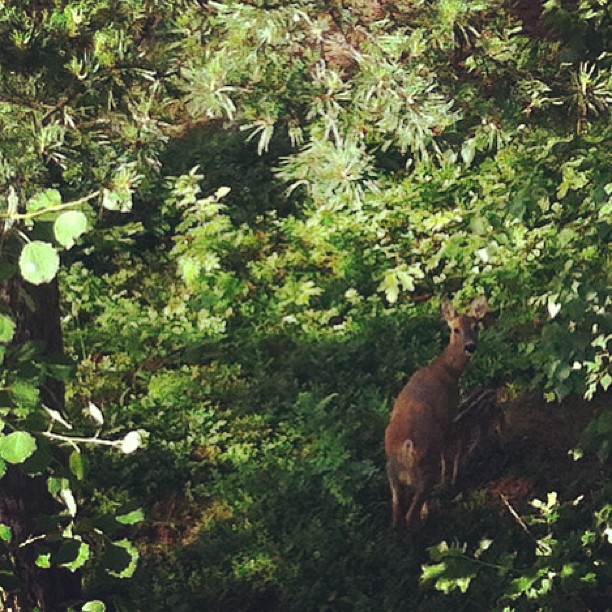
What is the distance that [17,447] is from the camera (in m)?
2.02

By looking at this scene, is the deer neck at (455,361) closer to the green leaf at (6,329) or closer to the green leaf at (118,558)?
the green leaf at (118,558)

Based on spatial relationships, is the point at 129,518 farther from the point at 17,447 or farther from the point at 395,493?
the point at 395,493

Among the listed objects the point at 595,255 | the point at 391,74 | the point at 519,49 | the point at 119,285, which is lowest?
the point at 119,285

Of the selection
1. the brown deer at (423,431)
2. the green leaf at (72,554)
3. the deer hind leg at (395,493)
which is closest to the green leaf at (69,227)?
the green leaf at (72,554)

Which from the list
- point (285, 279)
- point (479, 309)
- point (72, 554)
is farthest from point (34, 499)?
point (285, 279)

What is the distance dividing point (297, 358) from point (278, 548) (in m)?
1.65

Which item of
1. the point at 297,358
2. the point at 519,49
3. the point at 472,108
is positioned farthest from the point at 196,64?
the point at 297,358

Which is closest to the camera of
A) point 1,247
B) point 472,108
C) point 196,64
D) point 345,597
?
point 1,247

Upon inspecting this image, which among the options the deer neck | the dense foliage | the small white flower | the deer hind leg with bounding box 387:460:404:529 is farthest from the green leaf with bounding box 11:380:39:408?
the deer neck

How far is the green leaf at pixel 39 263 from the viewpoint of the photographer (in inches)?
72.1

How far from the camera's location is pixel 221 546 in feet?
16.1

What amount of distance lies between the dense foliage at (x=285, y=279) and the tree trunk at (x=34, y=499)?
40 millimetres

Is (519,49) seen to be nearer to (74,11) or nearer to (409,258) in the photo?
(74,11)

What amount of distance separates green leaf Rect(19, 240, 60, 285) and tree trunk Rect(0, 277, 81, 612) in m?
1.70
